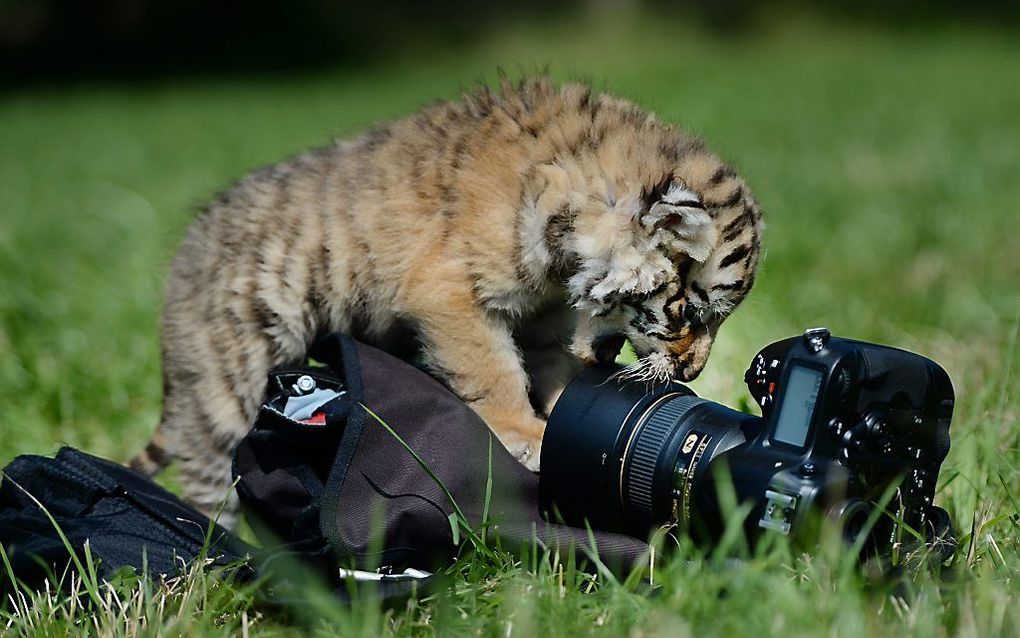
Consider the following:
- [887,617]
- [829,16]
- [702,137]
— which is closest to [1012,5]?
[829,16]

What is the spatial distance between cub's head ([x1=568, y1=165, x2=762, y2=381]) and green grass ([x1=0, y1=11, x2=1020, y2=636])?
0.63m

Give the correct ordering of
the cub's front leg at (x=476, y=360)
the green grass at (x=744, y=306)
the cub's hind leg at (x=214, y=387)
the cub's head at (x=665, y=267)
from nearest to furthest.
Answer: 1. the green grass at (x=744, y=306)
2. the cub's head at (x=665, y=267)
3. the cub's front leg at (x=476, y=360)
4. the cub's hind leg at (x=214, y=387)

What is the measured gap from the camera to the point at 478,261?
2.79 meters

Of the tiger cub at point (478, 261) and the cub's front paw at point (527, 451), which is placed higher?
the tiger cub at point (478, 261)

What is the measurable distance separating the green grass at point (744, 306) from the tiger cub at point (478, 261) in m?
0.46

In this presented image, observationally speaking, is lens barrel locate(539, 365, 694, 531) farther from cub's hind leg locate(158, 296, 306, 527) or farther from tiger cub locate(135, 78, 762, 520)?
cub's hind leg locate(158, 296, 306, 527)

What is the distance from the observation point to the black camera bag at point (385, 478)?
2248mm

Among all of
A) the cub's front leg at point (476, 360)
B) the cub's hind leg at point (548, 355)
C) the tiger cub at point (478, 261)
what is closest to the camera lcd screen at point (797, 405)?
the tiger cub at point (478, 261)

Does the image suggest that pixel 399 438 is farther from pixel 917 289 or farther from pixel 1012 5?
pixel 1012 5

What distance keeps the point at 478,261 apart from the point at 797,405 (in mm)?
1009

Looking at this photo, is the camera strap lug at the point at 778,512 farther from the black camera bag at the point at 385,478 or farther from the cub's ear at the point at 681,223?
the cub's ear at the point at 681,223

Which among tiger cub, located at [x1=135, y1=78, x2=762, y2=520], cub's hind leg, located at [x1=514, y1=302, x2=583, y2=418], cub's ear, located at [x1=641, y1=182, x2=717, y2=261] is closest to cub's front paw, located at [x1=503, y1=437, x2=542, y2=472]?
tiger cub, located at [x1=135, y1=78, x2=762, y2=520]

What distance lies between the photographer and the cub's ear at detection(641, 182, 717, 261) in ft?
8.39

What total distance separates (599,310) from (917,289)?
2415 mm
